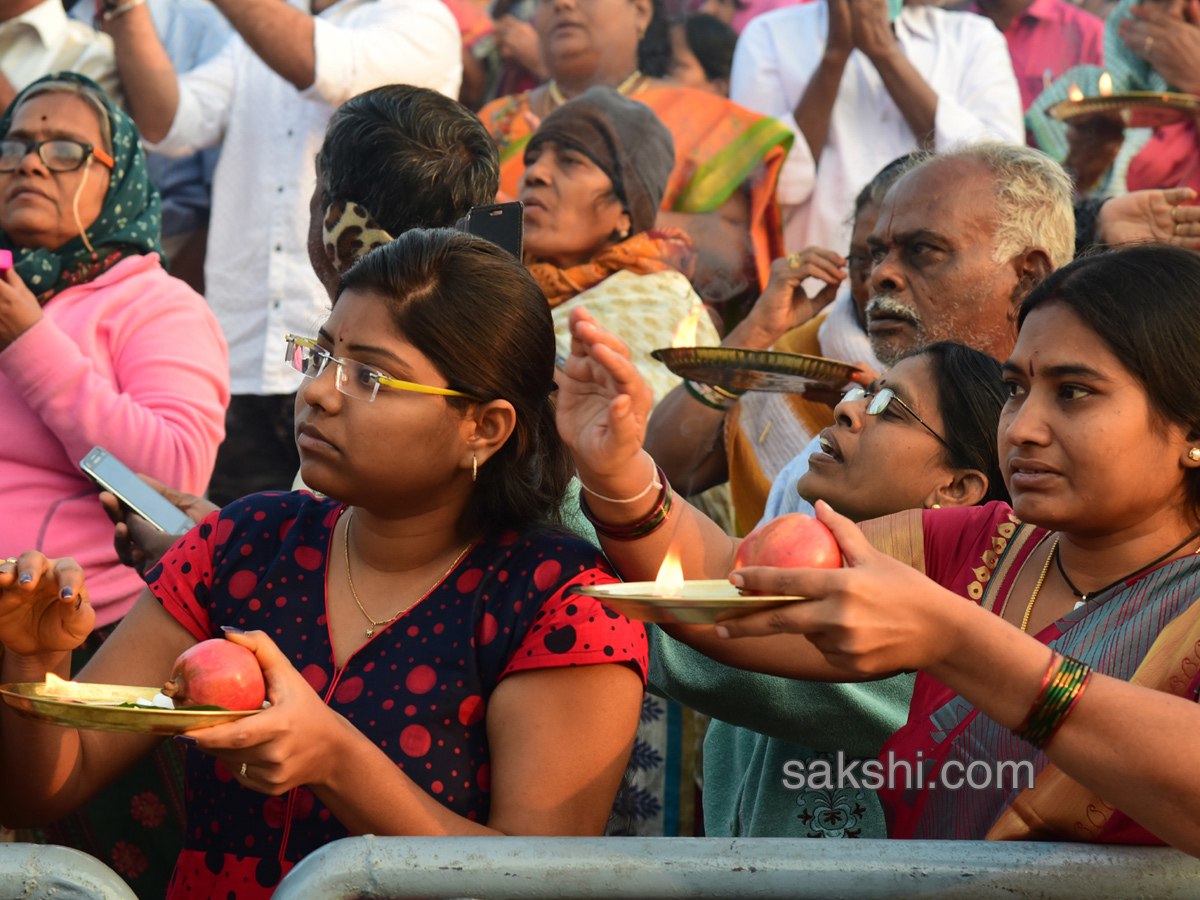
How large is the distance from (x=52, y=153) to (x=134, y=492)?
108 cm

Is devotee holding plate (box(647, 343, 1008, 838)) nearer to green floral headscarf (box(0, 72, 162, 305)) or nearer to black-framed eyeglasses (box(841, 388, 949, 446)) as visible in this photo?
black-framed eyeglasses (box(841, 388, 949, 446))

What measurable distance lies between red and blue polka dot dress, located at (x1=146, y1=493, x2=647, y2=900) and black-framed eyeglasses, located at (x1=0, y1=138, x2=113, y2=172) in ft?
5.55

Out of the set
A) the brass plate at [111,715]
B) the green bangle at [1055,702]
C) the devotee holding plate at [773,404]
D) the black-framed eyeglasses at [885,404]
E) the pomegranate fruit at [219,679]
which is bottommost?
the devotee holding plate at [773,404]

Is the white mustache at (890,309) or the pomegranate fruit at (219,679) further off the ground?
the pomegranate fruit at (219,679)

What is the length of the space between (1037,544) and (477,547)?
82cm

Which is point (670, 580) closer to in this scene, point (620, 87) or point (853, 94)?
point (620, 87)

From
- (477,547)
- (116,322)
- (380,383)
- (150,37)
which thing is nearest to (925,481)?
(477,547)

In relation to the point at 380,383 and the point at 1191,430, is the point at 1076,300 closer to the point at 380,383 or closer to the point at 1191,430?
the point at 1191,430

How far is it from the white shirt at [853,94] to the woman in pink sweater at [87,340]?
→ 2200 millimetres

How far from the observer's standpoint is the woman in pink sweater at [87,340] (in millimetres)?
2844

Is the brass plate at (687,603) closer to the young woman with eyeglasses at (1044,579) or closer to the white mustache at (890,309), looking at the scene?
the young woman with eyeglasses at (1044,579)

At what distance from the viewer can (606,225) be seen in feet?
12.2

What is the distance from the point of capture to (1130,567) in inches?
68.5

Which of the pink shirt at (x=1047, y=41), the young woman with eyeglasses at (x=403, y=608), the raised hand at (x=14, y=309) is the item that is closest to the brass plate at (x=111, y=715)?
the young woman with eyeglasses at (x=403, y=608)
